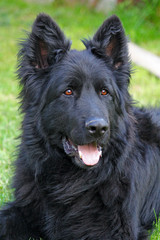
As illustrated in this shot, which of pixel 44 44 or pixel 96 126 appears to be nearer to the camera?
pixel 96 126

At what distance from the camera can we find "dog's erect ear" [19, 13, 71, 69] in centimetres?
399

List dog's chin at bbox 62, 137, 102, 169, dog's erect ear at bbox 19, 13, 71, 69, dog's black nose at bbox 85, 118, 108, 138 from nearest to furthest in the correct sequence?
1. dog's black nose at bbox 85, 118, 108, 138
2. dog's chin at bbox 62, 137, 102, 169
3. dog's erect ear at bbox 19, 13, 71, 69

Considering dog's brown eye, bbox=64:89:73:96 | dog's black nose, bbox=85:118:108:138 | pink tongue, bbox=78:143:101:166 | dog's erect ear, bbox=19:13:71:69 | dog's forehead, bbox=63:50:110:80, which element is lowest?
pink tongue, bbox=78:143:101:166

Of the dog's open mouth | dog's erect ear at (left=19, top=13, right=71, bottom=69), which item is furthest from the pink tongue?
dog's erect ear at (left=19, top=13, right=71, bottom=69)

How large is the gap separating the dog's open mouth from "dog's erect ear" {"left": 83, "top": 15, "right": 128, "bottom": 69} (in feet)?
3.57

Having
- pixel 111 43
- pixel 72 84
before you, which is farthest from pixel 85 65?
pixel 111 43

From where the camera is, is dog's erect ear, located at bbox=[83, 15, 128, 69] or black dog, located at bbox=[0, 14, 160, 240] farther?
dog's erect ear, located at bbox=[83, 15, 128, 69]

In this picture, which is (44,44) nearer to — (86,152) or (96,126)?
(96,126)

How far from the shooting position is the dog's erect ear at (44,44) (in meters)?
3.99

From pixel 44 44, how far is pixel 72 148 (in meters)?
1.25

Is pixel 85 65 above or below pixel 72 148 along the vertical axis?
above

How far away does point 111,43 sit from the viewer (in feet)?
14.1

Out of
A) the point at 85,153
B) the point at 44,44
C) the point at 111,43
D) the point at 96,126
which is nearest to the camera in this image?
the point at 96,126

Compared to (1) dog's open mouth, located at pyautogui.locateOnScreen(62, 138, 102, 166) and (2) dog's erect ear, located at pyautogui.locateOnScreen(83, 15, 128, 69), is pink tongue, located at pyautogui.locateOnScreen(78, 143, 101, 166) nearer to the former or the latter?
(1) dog's open mouth, located at pyautogui.locateOnScreen(62, 138, 102, 166)
